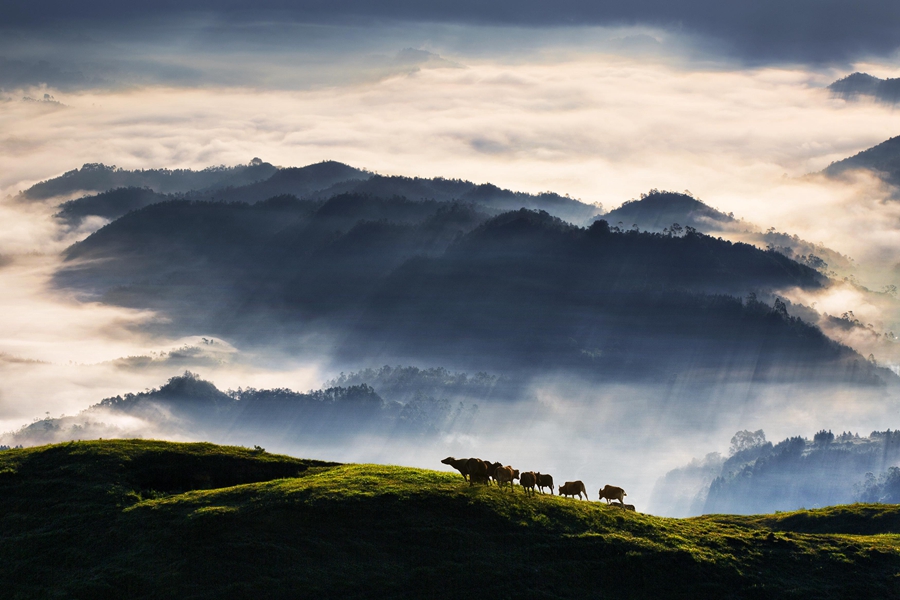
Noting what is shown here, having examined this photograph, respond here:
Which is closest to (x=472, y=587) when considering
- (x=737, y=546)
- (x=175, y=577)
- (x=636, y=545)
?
(x=636, y=545)

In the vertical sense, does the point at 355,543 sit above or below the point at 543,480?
below

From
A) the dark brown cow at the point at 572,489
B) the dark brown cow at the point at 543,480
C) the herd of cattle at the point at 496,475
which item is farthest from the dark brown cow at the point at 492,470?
the dark brown cow at the point at 572,489

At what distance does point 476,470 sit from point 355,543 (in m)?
12.4

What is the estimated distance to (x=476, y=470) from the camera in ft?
223

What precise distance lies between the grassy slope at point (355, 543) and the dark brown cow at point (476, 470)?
1188 mm

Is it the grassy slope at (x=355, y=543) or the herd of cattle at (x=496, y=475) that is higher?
the herd of cattle at (x=496, y=475)

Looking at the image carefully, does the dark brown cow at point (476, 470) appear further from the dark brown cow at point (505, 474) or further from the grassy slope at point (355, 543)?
the grassy slope at point (355, 543)

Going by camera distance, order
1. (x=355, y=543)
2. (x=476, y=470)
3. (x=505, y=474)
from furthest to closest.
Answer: (x=476, y=470) < (x=505, y=474) < (x=355, y=543)

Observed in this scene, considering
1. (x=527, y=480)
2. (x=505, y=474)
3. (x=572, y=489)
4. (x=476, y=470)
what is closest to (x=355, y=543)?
(x=476, y=470)

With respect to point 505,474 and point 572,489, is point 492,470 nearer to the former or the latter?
point 505,474

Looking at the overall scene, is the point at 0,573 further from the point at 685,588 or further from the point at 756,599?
the point at 756,599

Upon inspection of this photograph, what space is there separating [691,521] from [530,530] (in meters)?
21.2

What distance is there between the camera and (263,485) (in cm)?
6638

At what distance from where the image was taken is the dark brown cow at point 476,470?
67.8 meters
